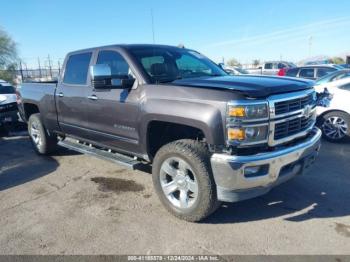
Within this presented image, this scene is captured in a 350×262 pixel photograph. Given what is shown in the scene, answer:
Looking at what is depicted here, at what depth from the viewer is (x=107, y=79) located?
4035mm

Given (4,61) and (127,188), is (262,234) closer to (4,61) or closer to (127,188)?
(127,188)

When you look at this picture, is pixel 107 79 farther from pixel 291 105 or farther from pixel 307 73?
pixel 307 73

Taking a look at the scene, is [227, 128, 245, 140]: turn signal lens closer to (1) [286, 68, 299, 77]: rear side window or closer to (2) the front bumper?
(2) the front bumper

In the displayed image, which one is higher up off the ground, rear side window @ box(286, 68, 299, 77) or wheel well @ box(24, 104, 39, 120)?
rear side window @ box(286, 68, 299, 77)

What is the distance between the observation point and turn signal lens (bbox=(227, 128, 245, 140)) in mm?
3131

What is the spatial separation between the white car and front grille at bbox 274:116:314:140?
332cm

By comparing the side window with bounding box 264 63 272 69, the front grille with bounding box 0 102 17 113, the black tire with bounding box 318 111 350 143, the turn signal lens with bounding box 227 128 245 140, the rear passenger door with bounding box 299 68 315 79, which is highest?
the side window with bounding box 264 63 272 69

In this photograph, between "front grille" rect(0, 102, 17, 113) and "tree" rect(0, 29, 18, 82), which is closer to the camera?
"front grille" rect(0, 102, 17, 113)

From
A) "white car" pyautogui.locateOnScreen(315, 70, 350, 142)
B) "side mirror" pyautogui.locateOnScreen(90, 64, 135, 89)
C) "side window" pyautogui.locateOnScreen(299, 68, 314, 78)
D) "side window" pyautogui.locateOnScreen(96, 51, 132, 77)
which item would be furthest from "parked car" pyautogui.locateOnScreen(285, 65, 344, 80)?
"side mirror" pyautogui.locateOnScreen(90, 64, 135, 89)

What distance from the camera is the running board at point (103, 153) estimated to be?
168 inches

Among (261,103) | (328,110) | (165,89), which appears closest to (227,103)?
(261,103)

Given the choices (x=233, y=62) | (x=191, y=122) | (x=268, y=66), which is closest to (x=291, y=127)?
(x=191, y=122)

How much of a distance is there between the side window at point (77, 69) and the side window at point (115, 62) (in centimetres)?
37

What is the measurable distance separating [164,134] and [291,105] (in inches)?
59.8
